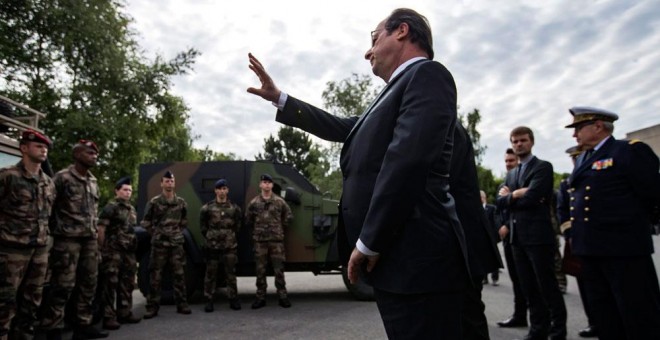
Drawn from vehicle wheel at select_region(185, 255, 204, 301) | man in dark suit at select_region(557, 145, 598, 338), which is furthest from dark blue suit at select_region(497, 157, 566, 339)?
vehicle wheel at select_region(185, 255, 204, 301)

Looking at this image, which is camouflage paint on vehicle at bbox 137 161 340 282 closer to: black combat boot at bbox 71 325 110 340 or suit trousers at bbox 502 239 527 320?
black combat boot at bbox 71 325 110 340

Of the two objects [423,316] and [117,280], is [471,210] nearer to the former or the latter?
[423,316]

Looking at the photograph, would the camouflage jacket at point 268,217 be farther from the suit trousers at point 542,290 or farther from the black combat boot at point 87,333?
the suit trousers at point 542,290

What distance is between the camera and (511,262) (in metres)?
4.80

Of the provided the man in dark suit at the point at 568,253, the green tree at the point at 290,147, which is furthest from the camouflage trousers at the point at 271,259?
the green tree at the point at 290,147

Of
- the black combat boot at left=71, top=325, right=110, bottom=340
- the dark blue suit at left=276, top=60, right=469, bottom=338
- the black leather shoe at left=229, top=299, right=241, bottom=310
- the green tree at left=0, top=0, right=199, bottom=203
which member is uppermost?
the green tree at left=0, top=0, right=199, bottom=203

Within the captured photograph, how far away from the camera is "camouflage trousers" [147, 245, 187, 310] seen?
238 inches

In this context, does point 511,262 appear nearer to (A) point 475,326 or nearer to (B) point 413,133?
(A) point 475,326

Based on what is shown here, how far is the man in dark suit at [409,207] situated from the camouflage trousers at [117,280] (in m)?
4.33

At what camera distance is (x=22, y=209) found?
3.90 metres

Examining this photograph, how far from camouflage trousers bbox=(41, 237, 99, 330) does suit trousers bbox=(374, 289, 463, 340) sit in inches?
147

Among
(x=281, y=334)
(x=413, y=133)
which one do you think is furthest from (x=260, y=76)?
(x=281, y=334)

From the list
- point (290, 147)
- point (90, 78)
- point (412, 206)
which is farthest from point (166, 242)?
point (290, 147)

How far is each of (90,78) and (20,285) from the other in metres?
12.7
